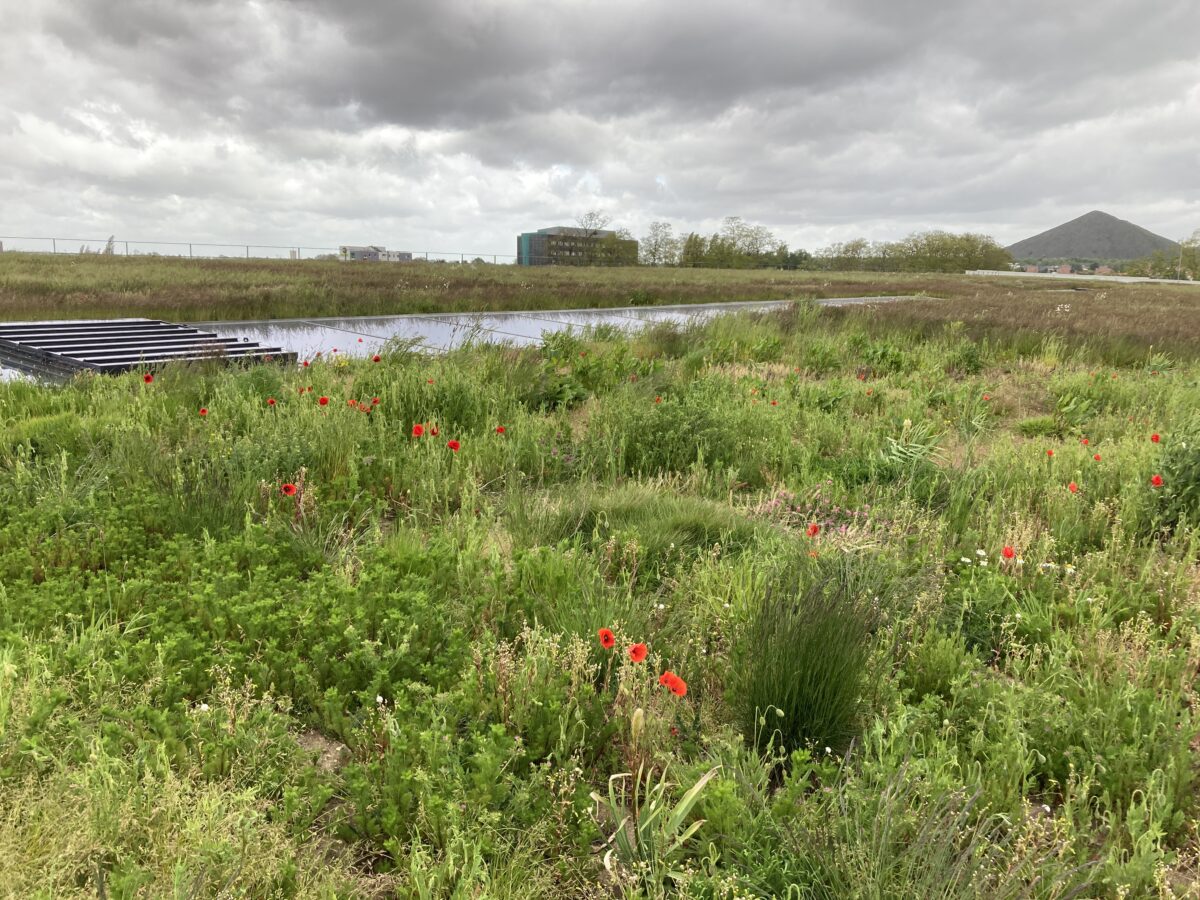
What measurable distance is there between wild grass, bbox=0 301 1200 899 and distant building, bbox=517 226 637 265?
63.3 metres

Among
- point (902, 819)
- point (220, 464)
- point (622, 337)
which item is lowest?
point (902, 819)

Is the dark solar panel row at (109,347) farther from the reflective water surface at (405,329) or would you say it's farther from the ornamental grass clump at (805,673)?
the ornamental grass clump at (805,673)

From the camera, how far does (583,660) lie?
8.37 feet

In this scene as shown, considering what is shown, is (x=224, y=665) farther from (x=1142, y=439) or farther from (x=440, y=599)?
(x=1142, y=439)

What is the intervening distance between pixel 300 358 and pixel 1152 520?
9234 mm

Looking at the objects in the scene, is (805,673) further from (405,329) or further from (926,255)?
(926,255)

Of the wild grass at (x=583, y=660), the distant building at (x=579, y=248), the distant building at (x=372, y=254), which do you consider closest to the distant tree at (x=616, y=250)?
the distant building at (x=579, y=248)

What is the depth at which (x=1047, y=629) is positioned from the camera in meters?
3.25

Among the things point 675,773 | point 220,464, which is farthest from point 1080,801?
point 220,464

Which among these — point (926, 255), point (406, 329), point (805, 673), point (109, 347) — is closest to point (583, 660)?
point (805, 673)

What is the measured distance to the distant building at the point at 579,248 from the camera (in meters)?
72.5

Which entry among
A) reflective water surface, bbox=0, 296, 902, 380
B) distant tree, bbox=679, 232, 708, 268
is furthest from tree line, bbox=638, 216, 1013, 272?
reflective water surface, bbox=0, 296, 902, 380

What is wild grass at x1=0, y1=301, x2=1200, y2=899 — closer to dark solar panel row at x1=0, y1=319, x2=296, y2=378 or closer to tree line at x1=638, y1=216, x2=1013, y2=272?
dark solar panel row at x1=0, y1=319, x2=296, y2=378

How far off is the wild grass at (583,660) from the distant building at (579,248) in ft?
208
